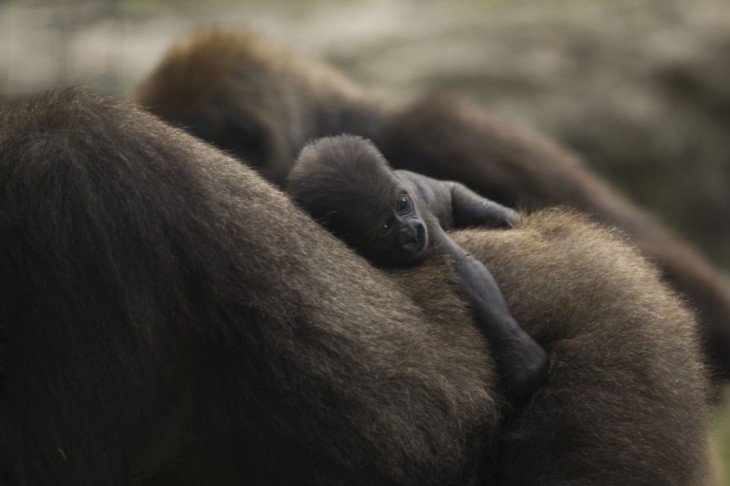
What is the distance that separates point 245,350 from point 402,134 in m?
3.48

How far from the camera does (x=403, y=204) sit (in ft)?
13.3

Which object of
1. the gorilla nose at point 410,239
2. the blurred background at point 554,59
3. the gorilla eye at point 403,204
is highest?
the gorilla eye at point 403,204

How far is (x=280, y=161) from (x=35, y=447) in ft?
11.6

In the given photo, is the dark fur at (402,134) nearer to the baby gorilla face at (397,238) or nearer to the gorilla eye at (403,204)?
the gorilla eye at (403,204)

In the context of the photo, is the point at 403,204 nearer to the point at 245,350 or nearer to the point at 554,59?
the point at 245,350

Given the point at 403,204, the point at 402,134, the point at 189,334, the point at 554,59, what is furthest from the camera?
the point at 554,59

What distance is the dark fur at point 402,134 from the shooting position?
6.39 metres

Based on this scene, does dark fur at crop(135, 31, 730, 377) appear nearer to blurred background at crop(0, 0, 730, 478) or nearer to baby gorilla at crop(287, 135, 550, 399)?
blurred background at crop(0, 0, 730, 478)

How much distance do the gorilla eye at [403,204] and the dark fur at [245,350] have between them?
0.29 meters

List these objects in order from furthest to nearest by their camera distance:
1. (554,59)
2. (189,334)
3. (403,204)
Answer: (554,59) → (403,204) → (189,334)

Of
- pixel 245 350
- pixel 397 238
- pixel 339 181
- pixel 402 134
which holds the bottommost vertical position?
pixel 402 134

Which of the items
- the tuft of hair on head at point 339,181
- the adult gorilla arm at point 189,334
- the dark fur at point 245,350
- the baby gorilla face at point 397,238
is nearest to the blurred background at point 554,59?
the tuft of hair on head at point 339,181

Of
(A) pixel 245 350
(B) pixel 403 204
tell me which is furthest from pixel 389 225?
(A) pixel 245 350

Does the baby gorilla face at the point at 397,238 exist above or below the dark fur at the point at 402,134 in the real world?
above
